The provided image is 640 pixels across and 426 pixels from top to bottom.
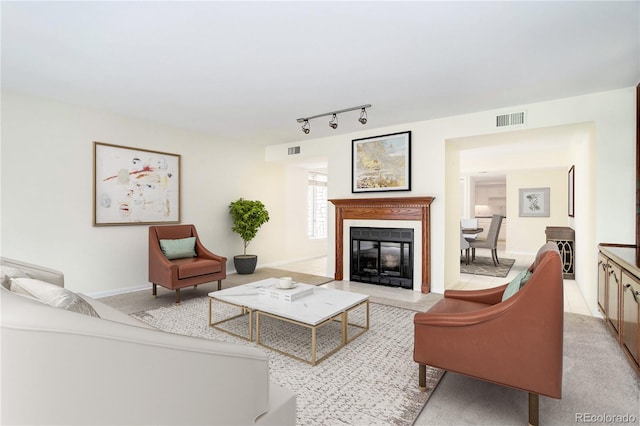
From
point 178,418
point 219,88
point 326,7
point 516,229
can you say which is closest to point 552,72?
point 326,7

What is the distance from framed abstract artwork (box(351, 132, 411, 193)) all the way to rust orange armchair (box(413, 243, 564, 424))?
325 cm

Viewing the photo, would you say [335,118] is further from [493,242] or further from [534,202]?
[534,202]

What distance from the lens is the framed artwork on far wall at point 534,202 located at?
27.5 feet

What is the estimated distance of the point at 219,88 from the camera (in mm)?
3508

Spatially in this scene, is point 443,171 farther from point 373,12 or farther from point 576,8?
point 373,12

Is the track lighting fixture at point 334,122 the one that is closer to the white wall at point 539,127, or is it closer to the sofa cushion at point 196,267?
the white wall at point 539,127


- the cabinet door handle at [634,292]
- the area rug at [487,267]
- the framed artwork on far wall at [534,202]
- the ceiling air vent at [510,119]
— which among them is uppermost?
the ceiling air vent at [510,119]

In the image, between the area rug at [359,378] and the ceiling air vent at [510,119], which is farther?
the ceiling air vent at [510,119]

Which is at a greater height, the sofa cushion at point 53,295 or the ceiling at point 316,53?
the ceiling at point 316,53

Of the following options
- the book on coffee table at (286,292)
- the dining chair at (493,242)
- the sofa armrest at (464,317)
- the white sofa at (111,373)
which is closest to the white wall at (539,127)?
the dining chair at (493,242)

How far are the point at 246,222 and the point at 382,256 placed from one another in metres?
2.41

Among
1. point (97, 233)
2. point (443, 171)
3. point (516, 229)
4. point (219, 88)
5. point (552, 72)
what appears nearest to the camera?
point (552, 72)

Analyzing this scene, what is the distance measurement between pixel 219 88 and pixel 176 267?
211cm

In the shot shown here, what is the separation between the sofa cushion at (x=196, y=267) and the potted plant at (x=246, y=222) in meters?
1.36
